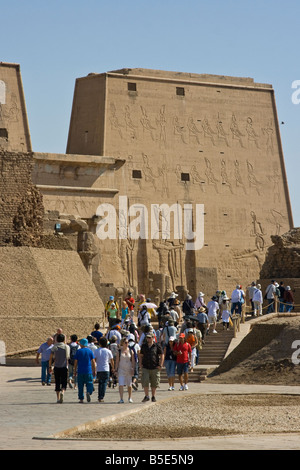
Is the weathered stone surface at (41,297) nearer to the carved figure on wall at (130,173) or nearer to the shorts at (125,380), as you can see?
the shorts at (125,380)

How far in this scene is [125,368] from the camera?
13398 mm

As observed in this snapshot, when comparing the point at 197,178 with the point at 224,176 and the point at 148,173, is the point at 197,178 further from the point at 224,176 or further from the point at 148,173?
the point at 148,173

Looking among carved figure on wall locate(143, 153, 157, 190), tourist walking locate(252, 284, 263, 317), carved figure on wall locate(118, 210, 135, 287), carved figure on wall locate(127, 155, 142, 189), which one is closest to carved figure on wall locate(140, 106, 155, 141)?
carved figure on wall locate(143, 153, 157, 190)

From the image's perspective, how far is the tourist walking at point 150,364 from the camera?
1339cm

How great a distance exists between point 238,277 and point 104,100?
8806 mm

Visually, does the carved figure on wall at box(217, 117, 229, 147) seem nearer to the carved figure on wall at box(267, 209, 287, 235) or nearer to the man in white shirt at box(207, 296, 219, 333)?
the carved figure on wall at box(267, 209, 287, 235)

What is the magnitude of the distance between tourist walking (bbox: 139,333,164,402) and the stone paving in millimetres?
271

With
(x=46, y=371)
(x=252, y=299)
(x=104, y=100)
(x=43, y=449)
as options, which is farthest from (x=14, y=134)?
(x=43, y=449)

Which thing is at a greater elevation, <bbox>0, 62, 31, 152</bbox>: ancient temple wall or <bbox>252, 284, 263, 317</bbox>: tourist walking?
<bbox>0, 62, 31, 152</bbox>: ancient temple wall

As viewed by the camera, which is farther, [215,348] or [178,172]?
[178,172]

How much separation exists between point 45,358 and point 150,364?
3.03m

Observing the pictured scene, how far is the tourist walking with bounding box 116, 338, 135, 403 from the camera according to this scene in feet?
43.7

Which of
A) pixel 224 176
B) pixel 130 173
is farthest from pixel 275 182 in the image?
pixel 130 173

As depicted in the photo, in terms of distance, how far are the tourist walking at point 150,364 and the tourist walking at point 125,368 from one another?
0.17m
